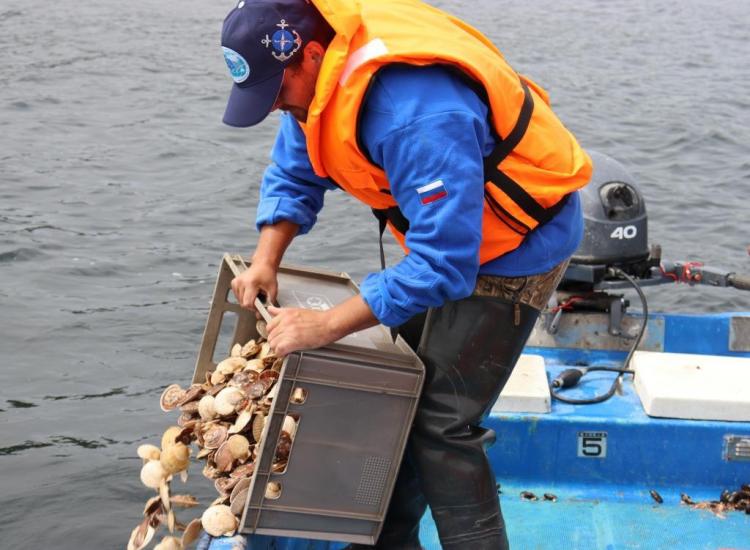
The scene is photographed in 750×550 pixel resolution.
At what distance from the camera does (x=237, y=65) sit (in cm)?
296

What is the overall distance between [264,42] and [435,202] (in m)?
0.59

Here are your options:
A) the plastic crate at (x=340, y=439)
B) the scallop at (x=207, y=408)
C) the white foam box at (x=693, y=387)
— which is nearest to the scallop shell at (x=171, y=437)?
the scallop at (x=207, y=408)

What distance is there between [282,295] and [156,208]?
6.57 m

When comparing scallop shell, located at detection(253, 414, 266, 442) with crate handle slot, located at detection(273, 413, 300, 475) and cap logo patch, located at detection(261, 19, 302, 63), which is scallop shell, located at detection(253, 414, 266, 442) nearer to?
crate handle slot, located at detection(273, 413, 300, 475)

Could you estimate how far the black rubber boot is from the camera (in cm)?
328

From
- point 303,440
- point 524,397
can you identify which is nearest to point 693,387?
point 524,397

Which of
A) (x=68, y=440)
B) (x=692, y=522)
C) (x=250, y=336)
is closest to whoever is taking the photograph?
A: (x=250, y=336)

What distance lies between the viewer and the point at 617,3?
20.3 metres

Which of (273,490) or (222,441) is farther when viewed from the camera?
(222,441)

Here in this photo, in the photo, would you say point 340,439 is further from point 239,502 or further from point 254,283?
point 254,283

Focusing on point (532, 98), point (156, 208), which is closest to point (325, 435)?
point (532, 98)

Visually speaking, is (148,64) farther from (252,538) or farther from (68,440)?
(252,538)

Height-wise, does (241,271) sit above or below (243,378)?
above

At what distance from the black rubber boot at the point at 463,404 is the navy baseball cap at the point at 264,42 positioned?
2.70 feet
